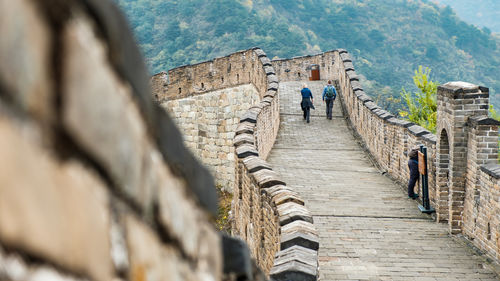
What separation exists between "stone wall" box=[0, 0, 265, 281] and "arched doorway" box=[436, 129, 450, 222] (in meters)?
8.96

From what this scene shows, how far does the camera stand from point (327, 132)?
1688 centimetres

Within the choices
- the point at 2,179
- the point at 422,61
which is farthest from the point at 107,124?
the point at 422,61

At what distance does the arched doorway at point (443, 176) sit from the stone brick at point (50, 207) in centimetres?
917

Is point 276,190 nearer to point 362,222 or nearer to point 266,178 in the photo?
point 266,178

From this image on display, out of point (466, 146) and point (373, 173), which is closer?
point (466, 146)

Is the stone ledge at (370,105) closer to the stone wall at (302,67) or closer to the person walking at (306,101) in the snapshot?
the person walking at (306,101)

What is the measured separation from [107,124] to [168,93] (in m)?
22.5

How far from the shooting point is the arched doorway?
31.9ft

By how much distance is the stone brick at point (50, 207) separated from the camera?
881mm

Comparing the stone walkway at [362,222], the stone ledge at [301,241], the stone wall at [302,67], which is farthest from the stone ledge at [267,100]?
the stone ledge at [301,241]

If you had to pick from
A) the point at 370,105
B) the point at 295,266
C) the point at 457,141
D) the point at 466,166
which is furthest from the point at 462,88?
the point at 370,105

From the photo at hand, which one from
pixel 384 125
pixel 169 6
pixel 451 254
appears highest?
pixel 169 6

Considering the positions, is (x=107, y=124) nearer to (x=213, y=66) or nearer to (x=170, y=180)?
(x=170, y=180)

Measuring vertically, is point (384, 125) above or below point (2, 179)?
below
